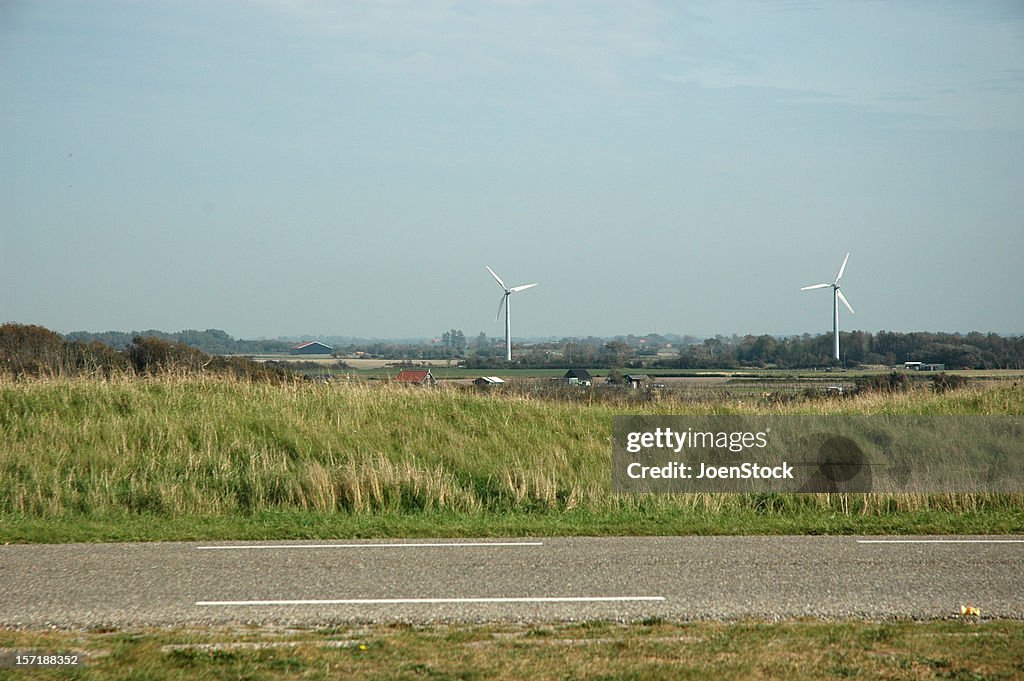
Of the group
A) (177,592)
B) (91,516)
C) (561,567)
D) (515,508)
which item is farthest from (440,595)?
(91,516)

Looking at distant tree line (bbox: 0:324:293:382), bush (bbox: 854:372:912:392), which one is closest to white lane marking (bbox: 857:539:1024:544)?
distant tree line (bbox: 0:324:293:382)

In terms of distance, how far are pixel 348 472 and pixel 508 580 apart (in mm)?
7077

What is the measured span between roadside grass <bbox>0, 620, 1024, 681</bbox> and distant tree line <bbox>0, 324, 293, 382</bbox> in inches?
704

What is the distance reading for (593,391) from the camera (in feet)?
84.9

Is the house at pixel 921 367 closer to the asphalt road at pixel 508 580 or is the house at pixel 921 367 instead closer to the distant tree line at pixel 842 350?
the distant tree line at pixel 842 350

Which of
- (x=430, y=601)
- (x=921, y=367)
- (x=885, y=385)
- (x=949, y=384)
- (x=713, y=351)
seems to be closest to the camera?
(x=430, y=601)

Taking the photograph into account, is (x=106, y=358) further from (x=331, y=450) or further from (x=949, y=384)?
(x=949, y=384)

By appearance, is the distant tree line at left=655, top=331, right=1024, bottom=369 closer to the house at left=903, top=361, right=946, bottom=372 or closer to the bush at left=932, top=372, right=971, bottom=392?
the house at left=903, top=361, right=946, bottom=372

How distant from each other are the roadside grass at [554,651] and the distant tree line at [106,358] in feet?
58.7

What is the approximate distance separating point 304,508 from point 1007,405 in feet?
58.0

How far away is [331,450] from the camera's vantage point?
1825cm

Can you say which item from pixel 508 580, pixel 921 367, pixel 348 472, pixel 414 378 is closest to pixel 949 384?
pixel 414 378

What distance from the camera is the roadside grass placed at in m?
6.41

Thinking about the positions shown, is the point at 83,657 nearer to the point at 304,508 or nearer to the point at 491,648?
the point at 491,648
